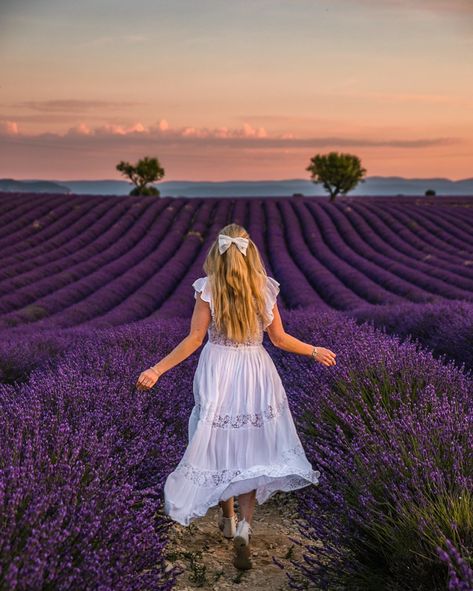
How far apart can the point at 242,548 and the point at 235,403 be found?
0.67 meters

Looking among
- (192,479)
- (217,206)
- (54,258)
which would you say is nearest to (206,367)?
(192,479)

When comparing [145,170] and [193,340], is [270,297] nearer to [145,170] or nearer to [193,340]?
[193,340]

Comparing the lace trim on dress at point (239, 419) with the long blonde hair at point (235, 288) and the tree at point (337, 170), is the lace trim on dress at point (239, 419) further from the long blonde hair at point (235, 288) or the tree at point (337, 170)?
the tree at point (337, 170)

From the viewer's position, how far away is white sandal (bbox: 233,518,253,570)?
10.2 feet

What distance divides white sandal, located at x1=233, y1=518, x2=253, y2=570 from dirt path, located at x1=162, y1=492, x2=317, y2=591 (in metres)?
0.04

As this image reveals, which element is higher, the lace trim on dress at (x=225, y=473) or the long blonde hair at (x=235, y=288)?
the long blonde hair at (x=235, y=288)

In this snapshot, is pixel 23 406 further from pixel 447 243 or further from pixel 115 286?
pixel 447 243

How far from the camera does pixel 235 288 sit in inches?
128

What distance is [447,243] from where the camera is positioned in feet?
78.7

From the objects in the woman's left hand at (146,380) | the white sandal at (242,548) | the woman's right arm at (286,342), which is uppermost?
the woman's right arm at (286,342)

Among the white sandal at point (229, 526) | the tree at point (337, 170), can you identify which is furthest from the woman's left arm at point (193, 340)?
the tree at point (337, 170)

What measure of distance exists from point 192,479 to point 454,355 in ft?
13.9

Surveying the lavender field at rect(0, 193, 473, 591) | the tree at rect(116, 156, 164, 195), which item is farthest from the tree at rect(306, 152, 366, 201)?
the lavender field at rect(0, 193, 473, 591)

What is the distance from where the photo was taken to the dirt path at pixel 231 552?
10.0 feet
